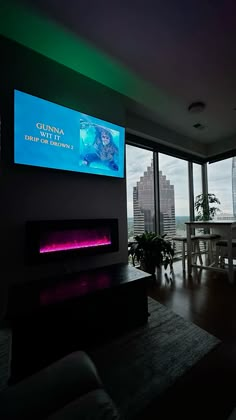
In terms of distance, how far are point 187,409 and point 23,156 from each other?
2327mm

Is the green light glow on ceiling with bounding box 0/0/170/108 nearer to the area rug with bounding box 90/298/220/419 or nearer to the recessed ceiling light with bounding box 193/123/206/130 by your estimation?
the recessed ceiling light with bounding box 193/123/206/130

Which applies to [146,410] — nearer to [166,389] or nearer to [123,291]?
[166,389]

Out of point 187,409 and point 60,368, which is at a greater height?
point 60,368

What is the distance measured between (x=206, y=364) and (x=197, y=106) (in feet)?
10.8

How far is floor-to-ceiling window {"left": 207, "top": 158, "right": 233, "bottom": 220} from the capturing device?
4.46 m

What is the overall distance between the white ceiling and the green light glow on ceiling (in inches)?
3.7

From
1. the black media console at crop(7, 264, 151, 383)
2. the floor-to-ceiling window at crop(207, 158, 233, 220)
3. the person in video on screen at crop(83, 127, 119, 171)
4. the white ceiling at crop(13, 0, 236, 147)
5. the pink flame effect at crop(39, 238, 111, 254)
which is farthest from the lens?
the floor-to-ceiling window at crop(207, 158, 233, 220)

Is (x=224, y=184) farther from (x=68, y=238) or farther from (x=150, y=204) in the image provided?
(x=68, y=238)

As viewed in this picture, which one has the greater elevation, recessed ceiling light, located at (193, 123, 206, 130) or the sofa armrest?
recessed ceiling light, located at (193, 123, 206, 130)

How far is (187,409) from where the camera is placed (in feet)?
3.33

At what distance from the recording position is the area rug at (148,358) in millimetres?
1110

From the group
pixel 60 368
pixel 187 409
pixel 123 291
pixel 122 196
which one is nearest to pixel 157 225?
pixel 122 196

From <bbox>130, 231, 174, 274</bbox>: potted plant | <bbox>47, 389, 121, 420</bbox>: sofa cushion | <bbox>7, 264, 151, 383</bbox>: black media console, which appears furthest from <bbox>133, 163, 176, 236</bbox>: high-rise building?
<bbox>47, 389, 121, 420</bbox>: sofa cushion

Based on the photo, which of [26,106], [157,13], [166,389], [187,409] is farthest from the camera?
[26,106]
